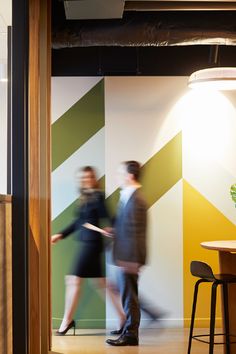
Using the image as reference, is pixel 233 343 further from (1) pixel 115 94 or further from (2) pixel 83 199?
(1) pixel 115 94

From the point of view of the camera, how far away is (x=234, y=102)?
6309mm

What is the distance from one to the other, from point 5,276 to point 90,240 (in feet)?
8.89

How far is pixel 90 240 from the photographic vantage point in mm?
5750

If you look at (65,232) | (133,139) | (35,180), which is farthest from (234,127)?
(35,180)

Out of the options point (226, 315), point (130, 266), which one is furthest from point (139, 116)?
point (226, 315)

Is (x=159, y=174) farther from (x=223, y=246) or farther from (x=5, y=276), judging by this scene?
(x=5, y=276)

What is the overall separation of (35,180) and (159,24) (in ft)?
7.55

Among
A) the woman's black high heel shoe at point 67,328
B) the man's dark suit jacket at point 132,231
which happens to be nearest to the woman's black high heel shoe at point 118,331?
the woman's black high heel shoe at point 67,328

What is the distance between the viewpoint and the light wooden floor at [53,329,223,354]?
17.1 ft

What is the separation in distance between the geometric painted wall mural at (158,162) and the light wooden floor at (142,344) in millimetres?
256

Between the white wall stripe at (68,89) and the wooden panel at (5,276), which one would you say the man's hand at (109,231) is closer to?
the white wall stripe at (68,89)

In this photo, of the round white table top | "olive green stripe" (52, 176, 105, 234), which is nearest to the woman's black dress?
"olive green stripe" (52, 176, 105, 234)

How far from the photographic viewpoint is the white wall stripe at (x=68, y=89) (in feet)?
20.4

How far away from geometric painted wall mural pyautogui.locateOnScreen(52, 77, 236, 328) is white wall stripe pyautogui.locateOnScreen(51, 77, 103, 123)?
0.4 inches
